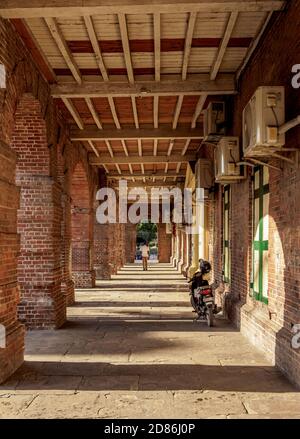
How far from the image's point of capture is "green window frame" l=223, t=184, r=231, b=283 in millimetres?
10305

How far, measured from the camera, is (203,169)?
12.3m

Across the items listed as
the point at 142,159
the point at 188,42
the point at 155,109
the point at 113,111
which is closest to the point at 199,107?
the point at 155,109

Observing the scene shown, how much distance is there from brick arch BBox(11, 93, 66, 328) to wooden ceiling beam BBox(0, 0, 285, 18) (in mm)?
2975

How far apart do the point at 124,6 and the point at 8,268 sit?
328cm

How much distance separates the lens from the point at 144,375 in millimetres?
5727

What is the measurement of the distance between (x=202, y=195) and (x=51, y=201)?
499 centimetres

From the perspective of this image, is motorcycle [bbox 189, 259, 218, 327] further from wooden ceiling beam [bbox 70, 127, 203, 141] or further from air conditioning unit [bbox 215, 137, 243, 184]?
wooden ceiling beam [bbox 70, 127, 203, 141]

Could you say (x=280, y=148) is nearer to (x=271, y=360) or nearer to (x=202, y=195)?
(x=271, y=360)

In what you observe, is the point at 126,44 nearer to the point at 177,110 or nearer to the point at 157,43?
the point at 157,43

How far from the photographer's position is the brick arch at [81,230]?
605 inches

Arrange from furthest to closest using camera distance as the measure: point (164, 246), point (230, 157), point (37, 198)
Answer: point (164, 246) < point (37, 198) < point (230, 157)

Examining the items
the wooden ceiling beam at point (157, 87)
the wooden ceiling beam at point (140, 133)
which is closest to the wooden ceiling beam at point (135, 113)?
the wooden ceiling beam at point (140, 133)

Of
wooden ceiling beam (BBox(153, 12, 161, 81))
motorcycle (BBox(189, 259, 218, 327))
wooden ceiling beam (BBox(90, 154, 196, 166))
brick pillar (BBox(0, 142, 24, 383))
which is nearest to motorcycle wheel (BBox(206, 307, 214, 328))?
motorcycle (BBox(189, 259, 218, 327))

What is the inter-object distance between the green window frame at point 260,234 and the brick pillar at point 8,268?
3395mm
